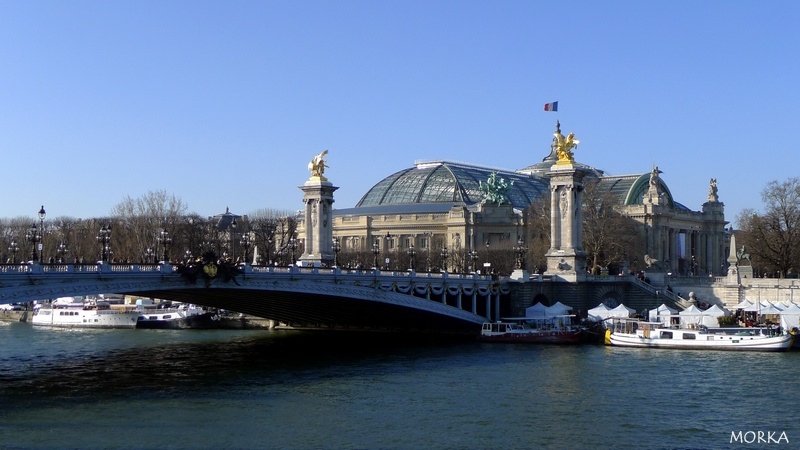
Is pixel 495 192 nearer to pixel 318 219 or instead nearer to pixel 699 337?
pixel 318 219

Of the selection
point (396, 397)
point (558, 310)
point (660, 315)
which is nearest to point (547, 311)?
point (558, 310)

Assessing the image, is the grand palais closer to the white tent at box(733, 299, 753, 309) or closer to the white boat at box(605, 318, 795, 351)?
the white tent at box(733, 299, 753, 309)

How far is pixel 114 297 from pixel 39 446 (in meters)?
64.7

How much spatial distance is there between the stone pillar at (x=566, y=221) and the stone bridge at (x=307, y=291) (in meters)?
5.33

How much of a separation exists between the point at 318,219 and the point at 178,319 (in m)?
12.0

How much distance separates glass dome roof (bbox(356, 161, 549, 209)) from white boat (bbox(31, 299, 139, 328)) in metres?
56.0

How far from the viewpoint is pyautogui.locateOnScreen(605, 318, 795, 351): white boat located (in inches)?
2064

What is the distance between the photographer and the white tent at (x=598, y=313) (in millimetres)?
62116

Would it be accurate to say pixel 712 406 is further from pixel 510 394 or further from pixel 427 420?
pixel 427 420

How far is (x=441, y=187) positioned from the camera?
437 ft

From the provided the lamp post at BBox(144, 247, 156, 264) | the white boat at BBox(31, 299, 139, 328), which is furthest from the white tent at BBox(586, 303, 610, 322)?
the white boat at BBox(31, 299, 139, 328)

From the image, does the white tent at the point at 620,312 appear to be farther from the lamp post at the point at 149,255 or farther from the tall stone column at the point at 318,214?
the lamp post at the point at 149,255

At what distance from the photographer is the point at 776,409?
34906 millimetres

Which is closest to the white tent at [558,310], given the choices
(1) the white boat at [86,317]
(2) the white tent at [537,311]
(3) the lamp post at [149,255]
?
(2) the white tent at [537,311]
